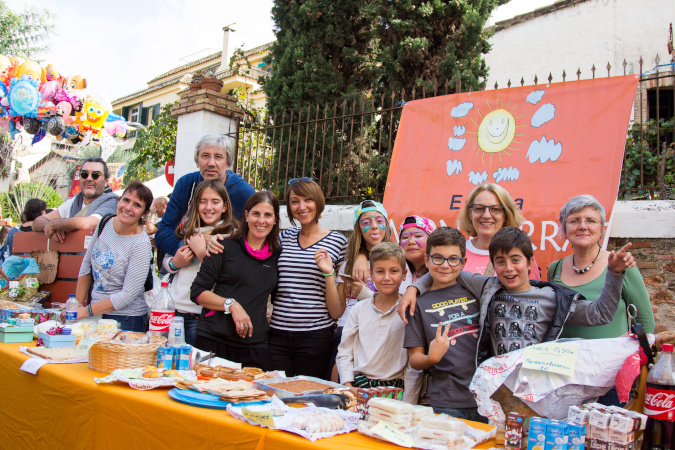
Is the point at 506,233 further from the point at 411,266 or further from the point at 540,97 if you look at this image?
the point at 540,97

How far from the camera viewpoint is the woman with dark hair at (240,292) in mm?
3023

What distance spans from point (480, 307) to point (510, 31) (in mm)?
10704

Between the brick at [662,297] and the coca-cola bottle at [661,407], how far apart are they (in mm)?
2783

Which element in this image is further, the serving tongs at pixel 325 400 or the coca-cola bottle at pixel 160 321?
the coca-cola bottle at pixel 160 321

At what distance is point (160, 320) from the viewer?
2.75 metres

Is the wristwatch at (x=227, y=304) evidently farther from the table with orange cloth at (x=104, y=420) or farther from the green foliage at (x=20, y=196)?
the green foliage at (x=20, y=196)

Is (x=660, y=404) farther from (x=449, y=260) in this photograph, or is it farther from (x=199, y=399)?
(x=199, y=399)

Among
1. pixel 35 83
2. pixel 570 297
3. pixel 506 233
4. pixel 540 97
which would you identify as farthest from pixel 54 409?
pixel 35 83

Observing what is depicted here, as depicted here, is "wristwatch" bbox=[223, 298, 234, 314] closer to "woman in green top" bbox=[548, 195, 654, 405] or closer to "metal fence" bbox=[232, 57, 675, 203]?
"woman in green top" bbox=[548, 195, 654, 405]

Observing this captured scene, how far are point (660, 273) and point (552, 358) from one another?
290 cm

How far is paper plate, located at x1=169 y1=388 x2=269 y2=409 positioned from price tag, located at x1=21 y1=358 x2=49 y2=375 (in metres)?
0.97

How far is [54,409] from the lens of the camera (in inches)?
96.2

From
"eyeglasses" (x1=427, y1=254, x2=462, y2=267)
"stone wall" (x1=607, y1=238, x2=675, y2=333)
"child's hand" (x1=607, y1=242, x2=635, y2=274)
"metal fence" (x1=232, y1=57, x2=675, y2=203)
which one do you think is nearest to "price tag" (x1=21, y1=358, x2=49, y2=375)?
"eyeglasses" (x1=427, y1=254, x2=462, y2=267)

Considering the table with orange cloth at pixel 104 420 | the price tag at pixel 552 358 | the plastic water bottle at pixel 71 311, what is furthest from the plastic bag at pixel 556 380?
the plastic water bottle at pixel 71 311
